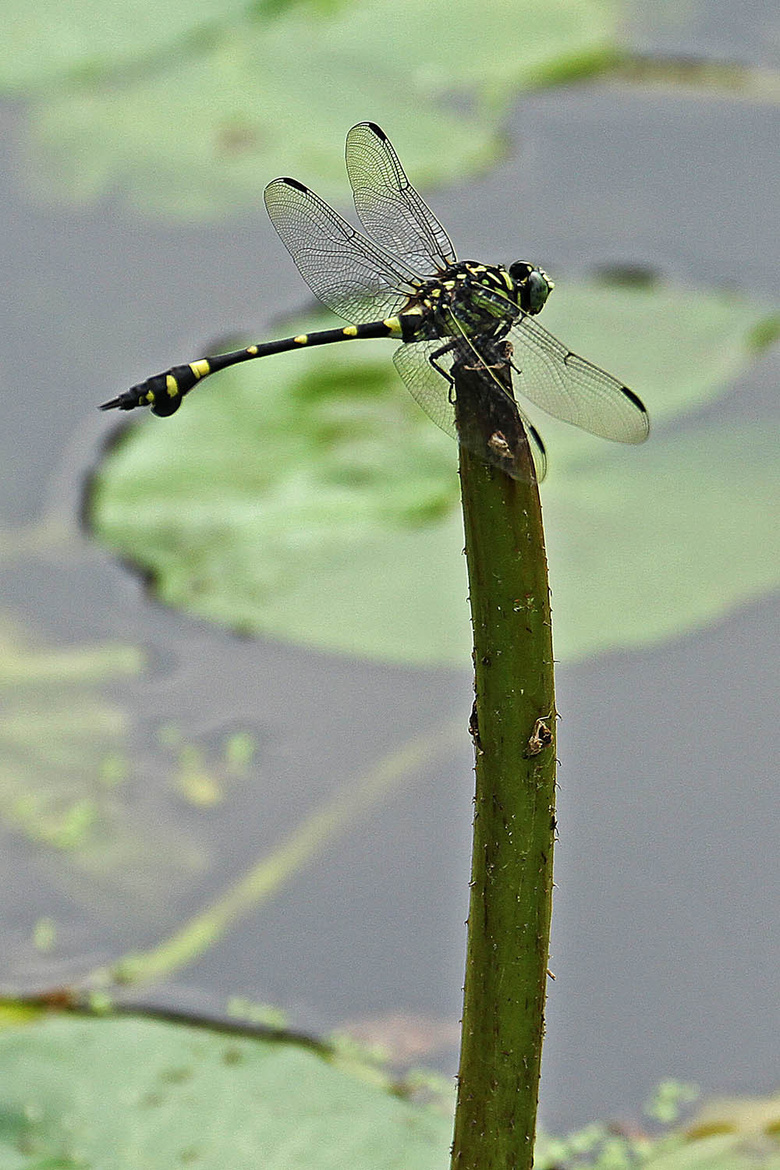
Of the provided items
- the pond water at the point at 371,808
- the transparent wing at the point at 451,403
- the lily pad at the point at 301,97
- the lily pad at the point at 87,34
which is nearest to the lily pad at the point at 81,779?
Result: the pond water at the point at 371,808

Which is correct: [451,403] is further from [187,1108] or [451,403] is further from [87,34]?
[87,34]

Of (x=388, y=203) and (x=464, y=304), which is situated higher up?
(x=388, y=203)

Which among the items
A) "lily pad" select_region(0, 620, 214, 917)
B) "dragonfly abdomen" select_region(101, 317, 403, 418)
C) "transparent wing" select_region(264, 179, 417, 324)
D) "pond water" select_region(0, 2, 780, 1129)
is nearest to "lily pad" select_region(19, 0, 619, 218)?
"pond water" select_region(0, 2, 780, 1129)

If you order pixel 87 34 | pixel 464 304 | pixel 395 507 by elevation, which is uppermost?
pixel 87 34

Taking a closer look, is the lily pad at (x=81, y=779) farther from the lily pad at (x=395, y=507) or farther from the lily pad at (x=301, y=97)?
the lily pad at (x=301, y=97)

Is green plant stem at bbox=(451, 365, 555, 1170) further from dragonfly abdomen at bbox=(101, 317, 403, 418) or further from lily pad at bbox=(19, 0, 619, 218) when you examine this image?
lily pad at bbox=(19, 0, 619, 218)

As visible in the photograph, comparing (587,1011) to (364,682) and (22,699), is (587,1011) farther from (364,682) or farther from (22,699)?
(22,699)

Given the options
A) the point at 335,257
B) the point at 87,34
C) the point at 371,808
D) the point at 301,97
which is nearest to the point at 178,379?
the point at 335,257
